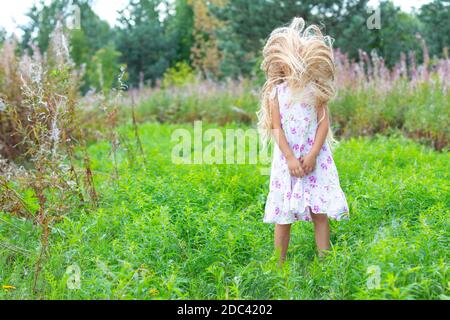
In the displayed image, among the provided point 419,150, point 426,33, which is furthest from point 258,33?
point 419,150

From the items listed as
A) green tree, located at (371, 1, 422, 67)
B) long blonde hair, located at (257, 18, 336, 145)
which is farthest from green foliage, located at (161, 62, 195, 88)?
long blonde hair, located at (257, 18, 336, 145)

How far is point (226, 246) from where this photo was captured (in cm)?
328

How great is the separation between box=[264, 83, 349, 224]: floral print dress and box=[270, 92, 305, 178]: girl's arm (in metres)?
0.03

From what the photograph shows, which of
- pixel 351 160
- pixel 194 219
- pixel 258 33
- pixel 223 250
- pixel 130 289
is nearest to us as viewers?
pixel 130 289

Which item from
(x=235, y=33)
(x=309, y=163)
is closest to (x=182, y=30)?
(x=235, y=33)

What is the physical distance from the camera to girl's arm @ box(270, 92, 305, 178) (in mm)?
3309

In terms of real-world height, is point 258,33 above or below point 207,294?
above

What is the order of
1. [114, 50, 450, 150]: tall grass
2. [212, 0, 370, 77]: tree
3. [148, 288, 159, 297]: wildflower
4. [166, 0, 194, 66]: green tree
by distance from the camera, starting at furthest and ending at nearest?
[166, 0, 194, 66]: green tree, [212, 0, 370, 77]: tree, [114, 50, 450, 150]: tall grass, [148, 288, 159, 297]: wildflower

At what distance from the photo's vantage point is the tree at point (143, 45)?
1172 inches

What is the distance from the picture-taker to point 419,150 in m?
6.41

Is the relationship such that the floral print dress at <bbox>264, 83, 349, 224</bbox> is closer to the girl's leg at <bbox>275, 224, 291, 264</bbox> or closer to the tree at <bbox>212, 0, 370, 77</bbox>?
the girl's leg at <bbox>275, 224, 291, 264</bbox>

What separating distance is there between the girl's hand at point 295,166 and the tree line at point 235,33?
11082 mm
